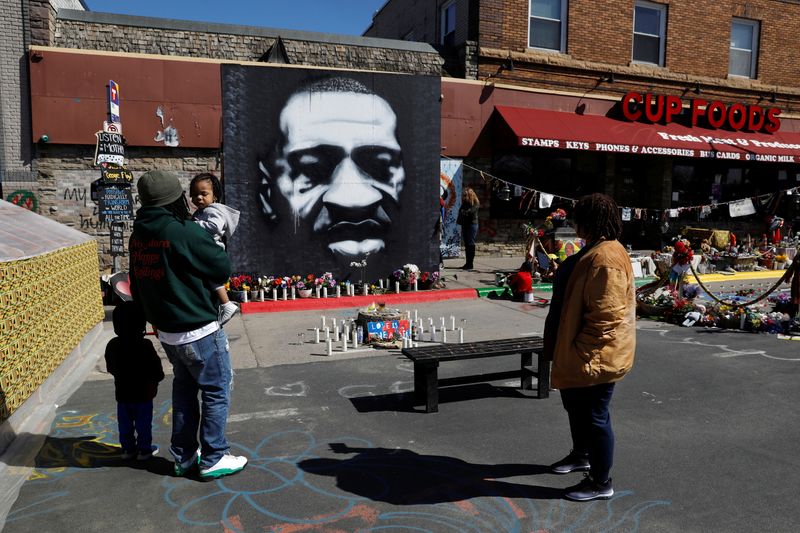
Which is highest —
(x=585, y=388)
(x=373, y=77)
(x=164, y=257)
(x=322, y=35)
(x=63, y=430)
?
(x=322, y=35)

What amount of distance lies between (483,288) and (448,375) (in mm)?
5464

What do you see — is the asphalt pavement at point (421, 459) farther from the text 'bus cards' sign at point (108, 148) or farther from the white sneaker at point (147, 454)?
the text 'bus cards' sign at point (108, 148)

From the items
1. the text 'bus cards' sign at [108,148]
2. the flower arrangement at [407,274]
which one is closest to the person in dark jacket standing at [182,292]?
the text 'bus cards' sign at [108,148]

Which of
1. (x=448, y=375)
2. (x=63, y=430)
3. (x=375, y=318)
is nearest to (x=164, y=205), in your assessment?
(x=63, y=430)

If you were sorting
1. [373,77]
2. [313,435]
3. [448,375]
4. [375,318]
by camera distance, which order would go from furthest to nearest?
[373,77] → [375,318] → [448,375] → [313,435]

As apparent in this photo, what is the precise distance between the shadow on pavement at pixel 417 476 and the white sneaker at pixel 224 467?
0.43 meters

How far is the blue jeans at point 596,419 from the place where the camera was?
12.0 feet

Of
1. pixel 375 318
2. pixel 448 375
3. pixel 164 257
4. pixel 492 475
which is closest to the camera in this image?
pixel 164 257

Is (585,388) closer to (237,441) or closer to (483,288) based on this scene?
(237,441)

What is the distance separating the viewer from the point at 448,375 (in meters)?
6.70

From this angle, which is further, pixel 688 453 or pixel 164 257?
pixel 688 453

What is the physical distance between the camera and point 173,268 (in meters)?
3.69

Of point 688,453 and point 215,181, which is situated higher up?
point 215,181

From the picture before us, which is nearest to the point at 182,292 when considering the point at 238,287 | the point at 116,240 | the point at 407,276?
the point at 116,240
